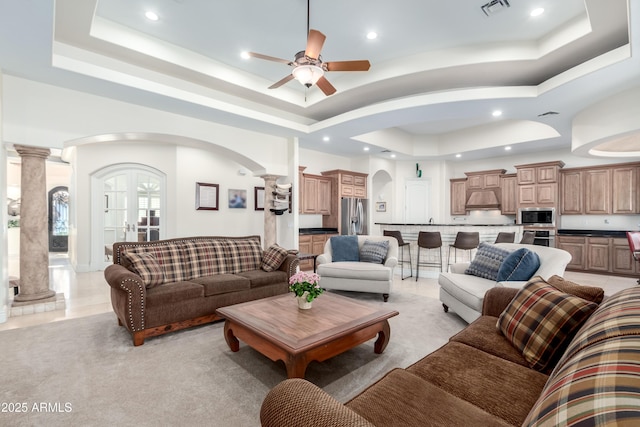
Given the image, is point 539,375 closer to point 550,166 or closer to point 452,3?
point 452,3

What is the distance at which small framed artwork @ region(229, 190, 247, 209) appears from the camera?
23.4 ft

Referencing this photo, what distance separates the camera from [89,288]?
5.16 metres

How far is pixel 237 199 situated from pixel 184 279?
371 cm

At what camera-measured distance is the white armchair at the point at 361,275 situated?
428 cm

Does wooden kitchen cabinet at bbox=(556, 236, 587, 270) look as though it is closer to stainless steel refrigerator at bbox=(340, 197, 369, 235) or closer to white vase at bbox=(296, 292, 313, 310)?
stainless steel refrigerator at bbox=(340, 197, 369, 235)

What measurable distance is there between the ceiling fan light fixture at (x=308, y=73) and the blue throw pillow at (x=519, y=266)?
2.79 meters

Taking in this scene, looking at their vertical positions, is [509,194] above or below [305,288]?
above

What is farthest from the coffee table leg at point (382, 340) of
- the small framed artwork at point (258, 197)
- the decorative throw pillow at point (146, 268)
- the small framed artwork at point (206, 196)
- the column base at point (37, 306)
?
the small framed artwork at point (258, 197)

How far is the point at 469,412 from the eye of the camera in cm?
122

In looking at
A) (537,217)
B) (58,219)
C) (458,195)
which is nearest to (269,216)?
(458,195)

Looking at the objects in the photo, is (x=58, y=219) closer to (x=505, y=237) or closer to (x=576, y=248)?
(x=505, y=237)

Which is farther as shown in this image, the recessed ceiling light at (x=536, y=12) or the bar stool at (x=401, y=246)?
the bar stool at (x=401, y=246)

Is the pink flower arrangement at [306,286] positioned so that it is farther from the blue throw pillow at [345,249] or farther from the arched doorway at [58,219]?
A: the arched doorway at [58,219]

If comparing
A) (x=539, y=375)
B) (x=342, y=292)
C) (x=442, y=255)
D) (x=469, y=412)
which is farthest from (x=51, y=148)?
(x=442, y=255)
